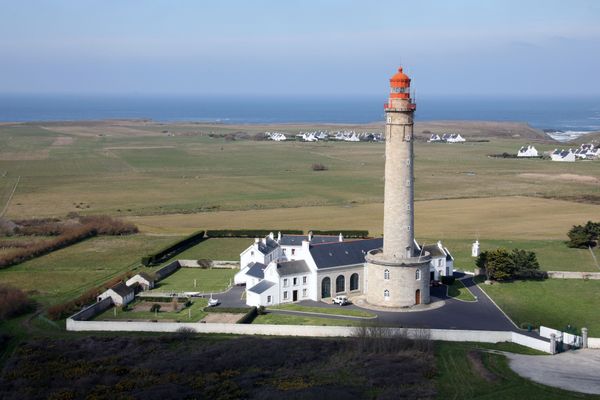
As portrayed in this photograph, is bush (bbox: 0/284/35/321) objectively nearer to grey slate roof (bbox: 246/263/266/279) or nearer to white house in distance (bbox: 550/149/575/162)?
grey slate roof (bbox: 246/263/266/279)

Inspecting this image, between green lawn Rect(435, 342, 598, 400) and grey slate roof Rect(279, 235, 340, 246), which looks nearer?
green lawn Rect(435, 342, 598, 400)

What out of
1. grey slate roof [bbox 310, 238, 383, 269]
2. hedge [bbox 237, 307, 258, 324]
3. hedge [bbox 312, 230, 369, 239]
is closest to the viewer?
hedge [bbox 237, 307, 258, 324]

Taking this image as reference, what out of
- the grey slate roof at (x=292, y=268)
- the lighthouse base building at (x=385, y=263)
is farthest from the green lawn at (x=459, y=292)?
the grey slate roof at (x=292, y=268)

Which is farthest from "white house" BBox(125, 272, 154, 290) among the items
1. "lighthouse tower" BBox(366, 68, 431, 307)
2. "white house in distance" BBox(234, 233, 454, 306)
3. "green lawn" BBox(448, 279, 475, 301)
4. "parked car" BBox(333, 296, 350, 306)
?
"green lawn" BBox(448, 279, 475, 301)

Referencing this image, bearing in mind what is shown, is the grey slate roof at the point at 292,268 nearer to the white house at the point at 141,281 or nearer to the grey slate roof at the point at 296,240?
the grey slate roof at the point at 296,240

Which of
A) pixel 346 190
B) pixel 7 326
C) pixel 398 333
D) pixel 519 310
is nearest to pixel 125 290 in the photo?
pixel 7 326

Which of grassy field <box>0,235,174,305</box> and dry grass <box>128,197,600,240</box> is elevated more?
dry grass <box>128,197,600,240</box>

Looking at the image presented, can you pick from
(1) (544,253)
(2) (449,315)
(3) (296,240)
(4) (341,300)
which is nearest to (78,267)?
(3) (296,240)

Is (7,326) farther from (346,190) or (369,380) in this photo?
(346,190)
